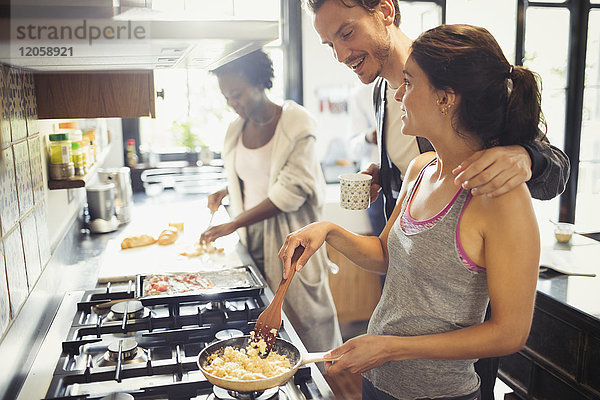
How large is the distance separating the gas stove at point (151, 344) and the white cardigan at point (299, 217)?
70 cm

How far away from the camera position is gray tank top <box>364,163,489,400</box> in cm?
111

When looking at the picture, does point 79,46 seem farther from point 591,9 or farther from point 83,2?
point 591,9

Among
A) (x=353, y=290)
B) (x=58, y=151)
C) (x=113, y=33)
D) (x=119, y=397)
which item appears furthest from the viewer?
(x=353, y=290)

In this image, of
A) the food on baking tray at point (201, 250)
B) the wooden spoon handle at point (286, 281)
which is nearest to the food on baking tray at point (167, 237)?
the food on baking tray at point (201, 250)

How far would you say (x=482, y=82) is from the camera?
1.07m

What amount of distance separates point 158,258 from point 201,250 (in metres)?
0.17

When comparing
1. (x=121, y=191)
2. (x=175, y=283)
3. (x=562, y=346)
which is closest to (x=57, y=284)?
(x=175, y=283)

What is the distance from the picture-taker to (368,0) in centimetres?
153

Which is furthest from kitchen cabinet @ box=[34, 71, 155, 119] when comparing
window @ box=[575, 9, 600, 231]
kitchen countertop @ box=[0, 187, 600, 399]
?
window @ box=[575, 9, 600, 231]

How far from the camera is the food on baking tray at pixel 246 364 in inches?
41.1

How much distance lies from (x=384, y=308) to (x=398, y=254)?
14 cm

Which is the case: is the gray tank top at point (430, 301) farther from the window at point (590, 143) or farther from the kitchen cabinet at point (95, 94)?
the window at point (590, 143)

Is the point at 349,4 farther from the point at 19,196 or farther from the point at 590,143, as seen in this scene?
the point at 590,143

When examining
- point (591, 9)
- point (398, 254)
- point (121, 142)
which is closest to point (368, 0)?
point (398, 254)
